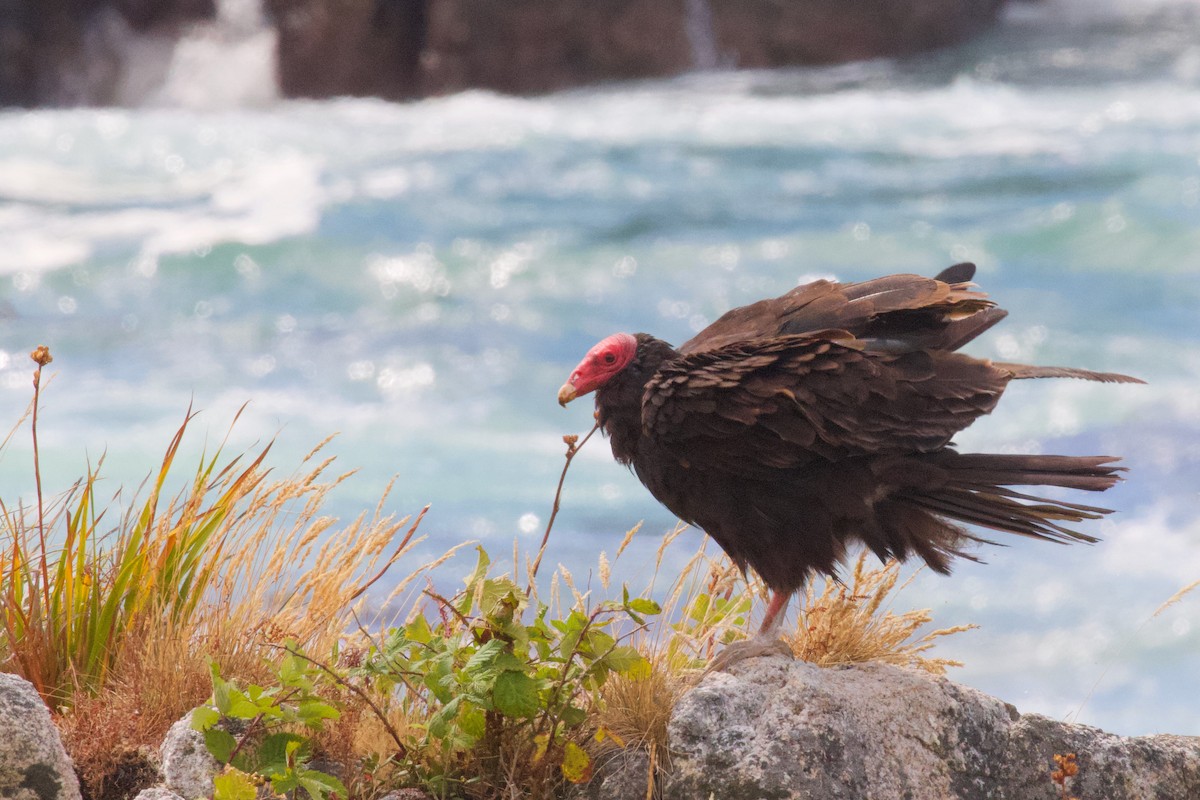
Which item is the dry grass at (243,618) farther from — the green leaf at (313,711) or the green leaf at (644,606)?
the green leaf at (644,606)

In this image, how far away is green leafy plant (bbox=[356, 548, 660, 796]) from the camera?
8.48ft

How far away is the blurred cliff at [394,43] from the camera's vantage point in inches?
691

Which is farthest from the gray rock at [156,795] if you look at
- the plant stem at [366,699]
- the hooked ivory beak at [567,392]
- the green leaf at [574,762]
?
the hooked ivory beak at [567,392]

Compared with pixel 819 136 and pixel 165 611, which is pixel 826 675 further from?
pixel 819 136

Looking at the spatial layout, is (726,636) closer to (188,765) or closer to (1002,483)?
(1002,483)

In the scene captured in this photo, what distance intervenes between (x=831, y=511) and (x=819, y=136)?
493 inches

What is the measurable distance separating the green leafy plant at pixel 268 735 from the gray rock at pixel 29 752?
347 millimetres

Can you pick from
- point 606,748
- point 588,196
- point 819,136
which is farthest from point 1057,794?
point 819,136

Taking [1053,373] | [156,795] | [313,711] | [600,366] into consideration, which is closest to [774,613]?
[600,366]

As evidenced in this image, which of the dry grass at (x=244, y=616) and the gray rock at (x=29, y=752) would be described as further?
the dry grass at (x=244, y=616)

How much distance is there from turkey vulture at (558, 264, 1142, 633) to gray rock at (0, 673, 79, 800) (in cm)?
137

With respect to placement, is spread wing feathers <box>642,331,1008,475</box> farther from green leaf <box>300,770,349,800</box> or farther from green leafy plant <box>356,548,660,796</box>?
green leaf <box>300,770,349,800</box>

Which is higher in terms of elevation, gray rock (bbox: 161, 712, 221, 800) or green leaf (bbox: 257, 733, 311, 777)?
green leaf (bbox: 257, 733, 311, 777)

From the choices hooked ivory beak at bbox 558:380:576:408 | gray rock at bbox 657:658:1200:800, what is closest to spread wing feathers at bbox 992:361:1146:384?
gray rock at bbox 657:658:1200:800
